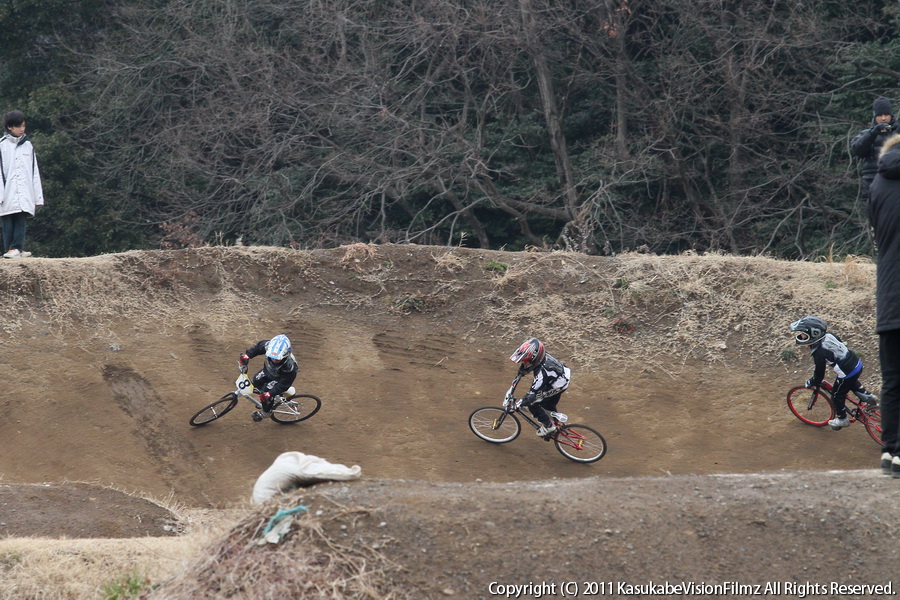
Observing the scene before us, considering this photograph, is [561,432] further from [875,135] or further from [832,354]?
[875,135]

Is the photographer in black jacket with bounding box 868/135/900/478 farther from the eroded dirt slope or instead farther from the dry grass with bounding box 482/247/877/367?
the dry grass with bounding box 482/247/877/367

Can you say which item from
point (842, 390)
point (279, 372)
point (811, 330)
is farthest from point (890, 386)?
point (279, 372)

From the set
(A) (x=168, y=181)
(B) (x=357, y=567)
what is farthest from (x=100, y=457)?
(A) (x=168, y=181)

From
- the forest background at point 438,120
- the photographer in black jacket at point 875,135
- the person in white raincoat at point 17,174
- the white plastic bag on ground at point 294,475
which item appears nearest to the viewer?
the white plastic bag on ground at point 294,475

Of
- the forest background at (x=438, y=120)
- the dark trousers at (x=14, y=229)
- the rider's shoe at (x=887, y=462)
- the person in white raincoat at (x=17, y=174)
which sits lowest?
the forest background at (x=438, y=120)

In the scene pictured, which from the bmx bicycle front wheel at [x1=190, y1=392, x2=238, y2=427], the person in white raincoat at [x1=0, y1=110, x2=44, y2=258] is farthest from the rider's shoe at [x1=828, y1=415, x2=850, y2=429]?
the person in white raincoat at [x1=0, y1=110, x2=44, y2=258]

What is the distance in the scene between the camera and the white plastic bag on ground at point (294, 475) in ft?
19.5

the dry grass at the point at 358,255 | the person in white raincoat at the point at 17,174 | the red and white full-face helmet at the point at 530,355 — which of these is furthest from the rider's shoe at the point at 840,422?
the person in white raincoat at the point at 17,174

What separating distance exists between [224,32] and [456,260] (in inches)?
573

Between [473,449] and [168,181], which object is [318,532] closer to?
[473,449]

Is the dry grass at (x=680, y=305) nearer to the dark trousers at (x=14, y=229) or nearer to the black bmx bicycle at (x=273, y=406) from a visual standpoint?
the black bmx bicycle at (x=273, y=406)

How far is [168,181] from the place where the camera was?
26.3 metres

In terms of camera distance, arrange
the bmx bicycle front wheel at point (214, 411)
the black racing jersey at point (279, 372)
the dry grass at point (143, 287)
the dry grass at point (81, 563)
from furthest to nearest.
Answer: the dry grass at point (143, 287) < the bmx bicycle front wheel at point (214, 411) < the black racing jersey at point (279, 372) < the dry grass at point (81, 563)

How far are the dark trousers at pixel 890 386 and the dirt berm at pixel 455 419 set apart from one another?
37 cm
